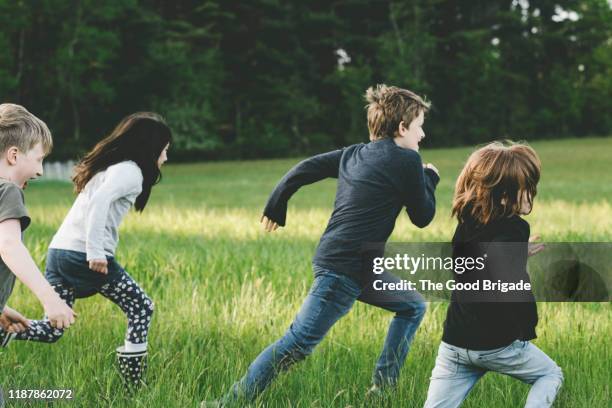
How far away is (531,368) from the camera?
312 cm

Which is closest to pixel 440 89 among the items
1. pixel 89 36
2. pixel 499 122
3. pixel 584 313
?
pixel 499 122

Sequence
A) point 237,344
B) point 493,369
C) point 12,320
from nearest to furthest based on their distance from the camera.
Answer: point 493,369, point 12,320, point 237,344

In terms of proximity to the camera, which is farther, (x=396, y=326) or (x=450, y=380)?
(x=396, y=326)

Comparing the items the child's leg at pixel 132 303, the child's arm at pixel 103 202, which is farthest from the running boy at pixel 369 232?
the child's arm at pixel 103 202

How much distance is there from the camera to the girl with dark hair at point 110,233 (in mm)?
3805

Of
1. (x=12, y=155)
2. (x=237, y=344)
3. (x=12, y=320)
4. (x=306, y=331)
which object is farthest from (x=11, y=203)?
(x=237, y=344)

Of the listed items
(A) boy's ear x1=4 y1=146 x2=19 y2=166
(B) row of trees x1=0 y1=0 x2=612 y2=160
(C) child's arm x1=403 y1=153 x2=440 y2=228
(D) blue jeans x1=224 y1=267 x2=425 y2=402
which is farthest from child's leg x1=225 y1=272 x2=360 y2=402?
(B) row of trees x1=0 y1=0 x2=612 y2=160

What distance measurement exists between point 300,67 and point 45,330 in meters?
49.3

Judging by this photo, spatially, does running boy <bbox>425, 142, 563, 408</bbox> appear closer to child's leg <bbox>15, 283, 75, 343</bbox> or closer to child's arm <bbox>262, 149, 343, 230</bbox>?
child's arm <bbox>262, 149, 343, 230</bbox>

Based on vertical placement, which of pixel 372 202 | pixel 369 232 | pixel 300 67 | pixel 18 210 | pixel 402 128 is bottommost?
pixel 18 210

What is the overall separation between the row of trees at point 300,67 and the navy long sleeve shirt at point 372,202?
119 feet

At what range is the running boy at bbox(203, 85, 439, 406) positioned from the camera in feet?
11.5

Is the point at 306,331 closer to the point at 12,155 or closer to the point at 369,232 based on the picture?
the point at 369,232

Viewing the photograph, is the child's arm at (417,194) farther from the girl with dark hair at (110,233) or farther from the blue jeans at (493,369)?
the girl with dark hair at (110,233)
